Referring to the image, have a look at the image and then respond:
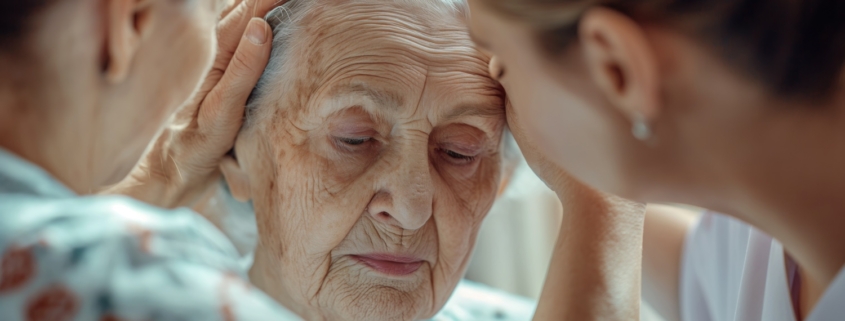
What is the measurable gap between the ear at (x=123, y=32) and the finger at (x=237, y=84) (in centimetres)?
45

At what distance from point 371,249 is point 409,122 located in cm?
25

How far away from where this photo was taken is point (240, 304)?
77 cm

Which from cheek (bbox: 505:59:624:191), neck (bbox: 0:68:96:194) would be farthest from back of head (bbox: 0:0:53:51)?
cheek (bbox: 505:59:624:191)

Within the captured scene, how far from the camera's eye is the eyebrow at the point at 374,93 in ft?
4.16

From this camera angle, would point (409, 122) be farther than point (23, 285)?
Yes

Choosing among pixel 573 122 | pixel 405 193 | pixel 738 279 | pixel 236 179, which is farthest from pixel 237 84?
pixel 738 279

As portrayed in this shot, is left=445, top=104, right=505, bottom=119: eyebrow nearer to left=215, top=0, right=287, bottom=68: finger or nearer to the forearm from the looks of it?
the forearm

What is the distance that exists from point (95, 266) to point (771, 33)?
0.74 m

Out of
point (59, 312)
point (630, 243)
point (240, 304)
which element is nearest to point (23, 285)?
point (59, 312)

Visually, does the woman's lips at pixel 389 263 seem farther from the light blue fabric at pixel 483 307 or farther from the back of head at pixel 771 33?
the back of head at pixel 771 33

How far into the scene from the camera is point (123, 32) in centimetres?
83

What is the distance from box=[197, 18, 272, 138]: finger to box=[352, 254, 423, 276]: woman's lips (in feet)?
1.18

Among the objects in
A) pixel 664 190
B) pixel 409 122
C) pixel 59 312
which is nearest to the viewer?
pixel 59 312

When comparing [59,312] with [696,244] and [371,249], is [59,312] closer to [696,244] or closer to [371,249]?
[371,249]
